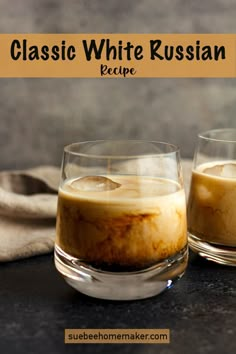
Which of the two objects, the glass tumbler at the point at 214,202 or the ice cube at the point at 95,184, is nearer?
the ice cube at the point at 95,184

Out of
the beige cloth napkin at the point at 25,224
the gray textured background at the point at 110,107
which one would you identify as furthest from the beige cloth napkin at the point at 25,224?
the gray textured background at the point at 110,107

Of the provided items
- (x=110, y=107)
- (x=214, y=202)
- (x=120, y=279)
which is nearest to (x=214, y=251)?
(x=214, y=202)

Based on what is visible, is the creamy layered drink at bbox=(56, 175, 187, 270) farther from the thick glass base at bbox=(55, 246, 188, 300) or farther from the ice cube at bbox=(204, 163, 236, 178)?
the ice cube at bbox=(204, 163, 236, 178)

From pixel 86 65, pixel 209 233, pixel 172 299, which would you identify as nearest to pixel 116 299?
pixel 172 299

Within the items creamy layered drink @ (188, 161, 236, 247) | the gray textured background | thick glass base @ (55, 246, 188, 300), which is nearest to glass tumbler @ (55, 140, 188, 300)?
thick glass base @ (55, 246, 188, 300)

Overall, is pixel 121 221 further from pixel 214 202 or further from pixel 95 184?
pixel 214 202

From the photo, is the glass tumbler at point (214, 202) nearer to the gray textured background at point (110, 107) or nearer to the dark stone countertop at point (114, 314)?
the dark stone countertop at point (114, 314)

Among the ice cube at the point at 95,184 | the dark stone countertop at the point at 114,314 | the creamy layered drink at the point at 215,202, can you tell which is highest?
the ice cube at the point at 95,184
